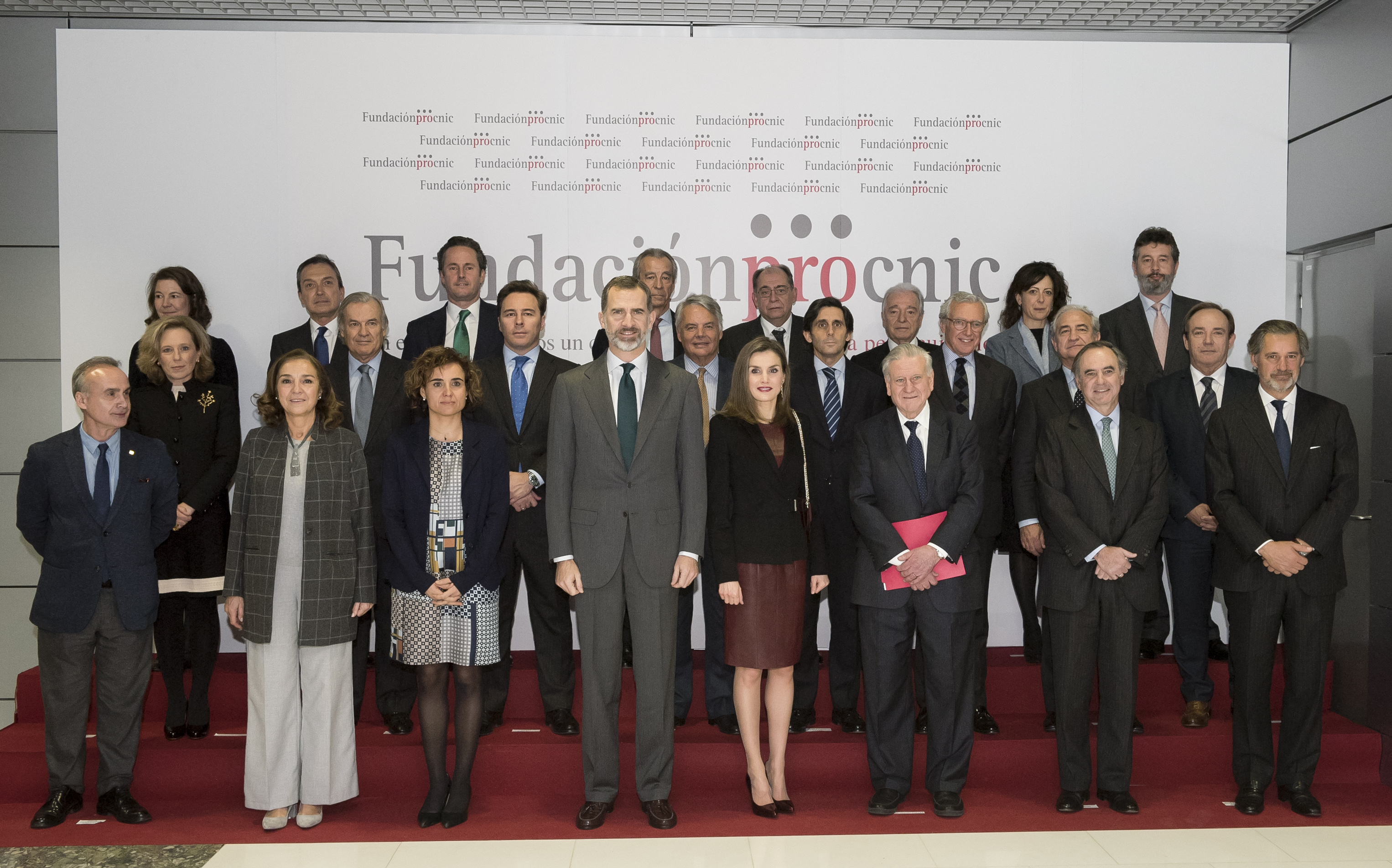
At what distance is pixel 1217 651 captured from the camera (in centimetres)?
479

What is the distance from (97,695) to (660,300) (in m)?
2.86

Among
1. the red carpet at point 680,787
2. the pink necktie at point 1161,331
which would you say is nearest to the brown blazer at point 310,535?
the red carpet at point 680,787

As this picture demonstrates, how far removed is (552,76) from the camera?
17.6 ft

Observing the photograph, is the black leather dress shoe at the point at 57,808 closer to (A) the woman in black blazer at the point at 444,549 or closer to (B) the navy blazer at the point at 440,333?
(A) the woman in black blazer at the point at 444,549

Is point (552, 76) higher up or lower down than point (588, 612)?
higher up

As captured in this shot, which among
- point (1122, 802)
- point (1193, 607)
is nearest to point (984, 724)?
point (1122, 802)

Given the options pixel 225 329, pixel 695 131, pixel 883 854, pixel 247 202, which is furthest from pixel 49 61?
pixel 883 854

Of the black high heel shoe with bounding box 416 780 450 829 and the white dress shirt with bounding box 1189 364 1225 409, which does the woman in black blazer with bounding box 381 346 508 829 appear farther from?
the white dress shirt with bounding box 1189 364 1225 409

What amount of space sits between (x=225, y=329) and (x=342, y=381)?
1490 millimetres

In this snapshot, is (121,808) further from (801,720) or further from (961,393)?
(961,393)

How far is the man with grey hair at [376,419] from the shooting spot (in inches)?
164

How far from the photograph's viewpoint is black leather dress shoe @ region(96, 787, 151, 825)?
12.2 ft

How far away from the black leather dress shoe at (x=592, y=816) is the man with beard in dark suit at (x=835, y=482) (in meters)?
0.85

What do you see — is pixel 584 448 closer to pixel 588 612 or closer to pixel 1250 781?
pixel 588 612
